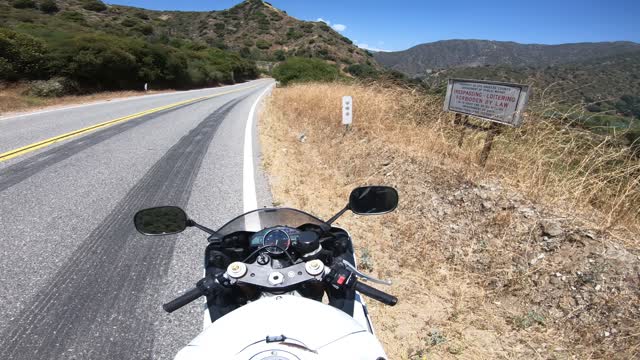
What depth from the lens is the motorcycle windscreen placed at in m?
1.81

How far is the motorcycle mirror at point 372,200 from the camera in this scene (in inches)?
75.7

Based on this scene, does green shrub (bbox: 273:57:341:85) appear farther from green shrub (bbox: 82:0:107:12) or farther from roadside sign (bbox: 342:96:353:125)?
green shrub (bbox: 82:0:107:12)

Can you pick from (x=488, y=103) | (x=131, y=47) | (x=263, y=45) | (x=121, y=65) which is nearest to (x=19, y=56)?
(x=121, y=65)

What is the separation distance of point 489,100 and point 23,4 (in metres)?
56.8

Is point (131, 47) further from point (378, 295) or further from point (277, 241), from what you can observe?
point (378, 295)

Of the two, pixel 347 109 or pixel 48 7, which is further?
pixel 48 7

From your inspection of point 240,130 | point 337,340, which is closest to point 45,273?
point 337,340

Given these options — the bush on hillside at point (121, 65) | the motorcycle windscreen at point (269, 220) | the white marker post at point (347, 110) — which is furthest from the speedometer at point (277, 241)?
the bush on hillside at point (121, 65)

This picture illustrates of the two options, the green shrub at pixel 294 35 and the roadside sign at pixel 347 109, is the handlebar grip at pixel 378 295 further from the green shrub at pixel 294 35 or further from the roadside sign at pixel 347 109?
the green shrub at pixel 294 35

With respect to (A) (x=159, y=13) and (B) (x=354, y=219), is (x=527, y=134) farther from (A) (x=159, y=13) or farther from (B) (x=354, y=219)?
(A) (x=159, y=13)

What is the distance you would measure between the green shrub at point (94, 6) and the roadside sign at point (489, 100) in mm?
68471

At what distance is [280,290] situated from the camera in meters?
1.26

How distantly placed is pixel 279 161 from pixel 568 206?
4.62 metres

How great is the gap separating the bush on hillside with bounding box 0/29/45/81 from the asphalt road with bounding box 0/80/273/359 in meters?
10.1
